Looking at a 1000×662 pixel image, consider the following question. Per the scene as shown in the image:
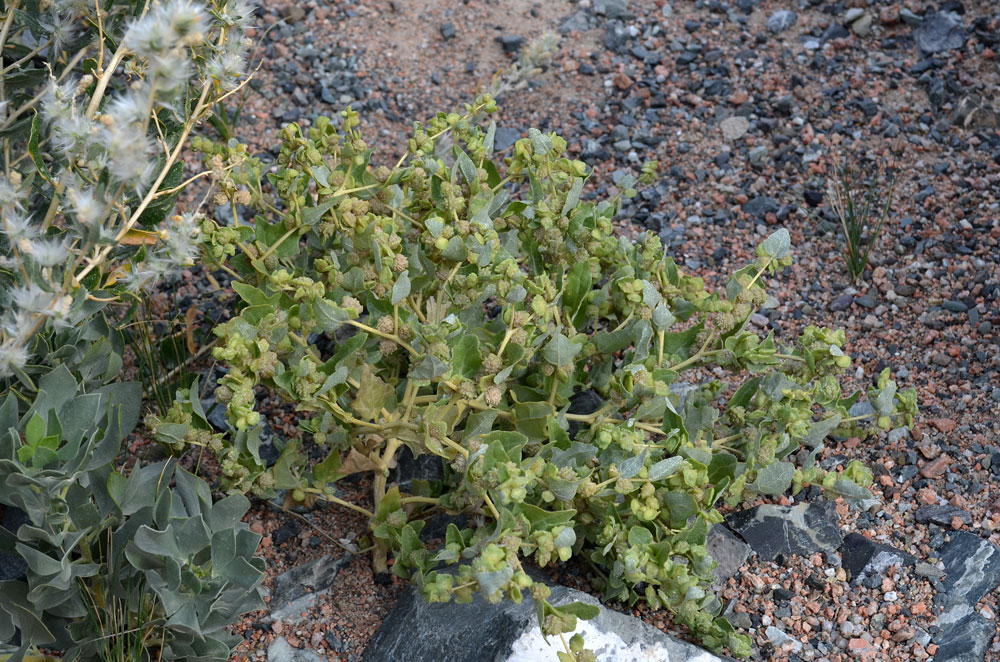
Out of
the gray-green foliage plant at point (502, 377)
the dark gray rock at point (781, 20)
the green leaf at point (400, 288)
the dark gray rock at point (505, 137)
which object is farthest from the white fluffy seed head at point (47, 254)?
the dark gray rock at point (781, 20)

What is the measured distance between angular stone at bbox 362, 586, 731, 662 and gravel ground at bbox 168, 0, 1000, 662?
0.18m

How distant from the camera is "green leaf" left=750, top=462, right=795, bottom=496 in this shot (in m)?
2.50

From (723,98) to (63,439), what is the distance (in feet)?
9.83

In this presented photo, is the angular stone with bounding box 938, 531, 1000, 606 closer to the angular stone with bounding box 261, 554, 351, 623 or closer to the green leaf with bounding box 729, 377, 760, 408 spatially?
the green leaf with bounding box 729, 377, 760, 408

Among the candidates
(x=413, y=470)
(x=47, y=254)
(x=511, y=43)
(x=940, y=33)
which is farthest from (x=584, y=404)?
(x=940, y=33)

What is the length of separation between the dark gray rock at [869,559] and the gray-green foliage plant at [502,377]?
246mm

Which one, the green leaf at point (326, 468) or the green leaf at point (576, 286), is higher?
the green leaf at point (576, 286)

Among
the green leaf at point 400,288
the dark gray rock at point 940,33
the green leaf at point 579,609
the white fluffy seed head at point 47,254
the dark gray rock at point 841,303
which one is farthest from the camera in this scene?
the dark gray rock at point 940,33

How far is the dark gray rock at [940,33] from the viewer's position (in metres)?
4.18

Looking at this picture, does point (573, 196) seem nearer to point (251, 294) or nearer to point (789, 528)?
point (251, 294)

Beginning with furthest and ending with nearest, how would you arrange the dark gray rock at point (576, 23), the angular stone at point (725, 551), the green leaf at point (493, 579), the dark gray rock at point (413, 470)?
1. the dark gray rock at point (576, 23)
2. the dark gray rock at point (413, 470)
3. the angular stone at point (725, 551)
4. the green leaf at point (493, 579)

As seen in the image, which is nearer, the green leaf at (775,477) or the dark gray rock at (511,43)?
the green leaf at (775,477)

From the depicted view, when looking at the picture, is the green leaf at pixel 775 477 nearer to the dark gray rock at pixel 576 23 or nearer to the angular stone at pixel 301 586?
the angular stone at pixel 301 586

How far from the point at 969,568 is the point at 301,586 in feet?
5.76
